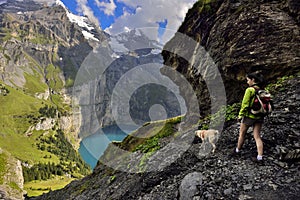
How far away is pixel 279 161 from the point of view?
10.8m

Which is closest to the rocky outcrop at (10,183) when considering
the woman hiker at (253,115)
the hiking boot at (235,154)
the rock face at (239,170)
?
the rock face at (239,170)

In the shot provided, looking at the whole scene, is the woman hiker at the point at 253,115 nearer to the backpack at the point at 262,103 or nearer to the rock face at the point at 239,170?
the backpack at the point at 262,103

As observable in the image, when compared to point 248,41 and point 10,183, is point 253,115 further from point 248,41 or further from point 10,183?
point 10,183

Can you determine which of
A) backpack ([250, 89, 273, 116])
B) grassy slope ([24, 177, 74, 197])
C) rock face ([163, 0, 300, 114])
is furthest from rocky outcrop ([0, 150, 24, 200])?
backpack ([250, 89, 273, 116])

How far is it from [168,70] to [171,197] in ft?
127

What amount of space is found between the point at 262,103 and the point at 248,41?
616 inches

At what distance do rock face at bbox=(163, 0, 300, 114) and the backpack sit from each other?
11.6 meters

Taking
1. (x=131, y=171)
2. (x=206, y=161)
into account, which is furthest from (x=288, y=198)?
(x=131, y=171)

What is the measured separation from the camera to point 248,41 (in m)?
24.3

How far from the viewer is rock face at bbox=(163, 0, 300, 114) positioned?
21.7 m

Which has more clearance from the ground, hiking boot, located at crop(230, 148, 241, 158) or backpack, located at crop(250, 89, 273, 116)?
backpack, located at crop(250, 89, 273, 116)

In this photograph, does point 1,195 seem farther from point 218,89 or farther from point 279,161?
point 279,161

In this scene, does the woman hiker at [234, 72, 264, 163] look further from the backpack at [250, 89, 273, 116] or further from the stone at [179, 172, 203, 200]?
the stone at [179, 172, 203, 200]

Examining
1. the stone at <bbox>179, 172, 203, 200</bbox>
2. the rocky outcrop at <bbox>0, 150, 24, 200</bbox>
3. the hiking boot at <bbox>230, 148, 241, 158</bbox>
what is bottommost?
the rocky outcrop at <bbox>0, 150, 24, 200</bbox>
